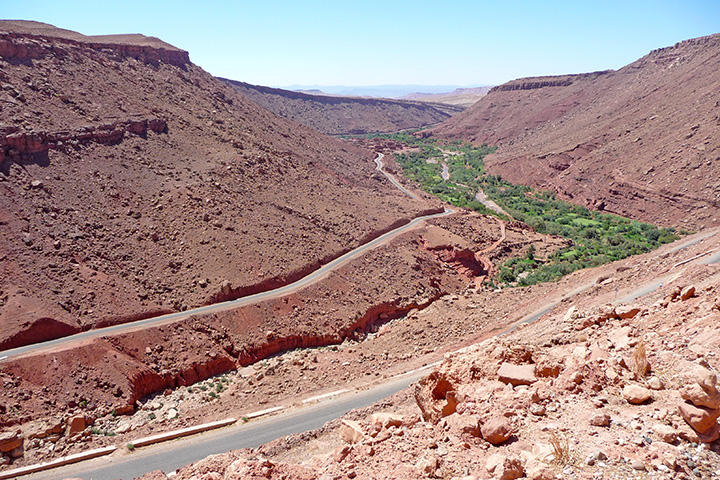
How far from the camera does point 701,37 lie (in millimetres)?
99438

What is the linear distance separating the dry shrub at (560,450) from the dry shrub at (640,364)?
2944mm

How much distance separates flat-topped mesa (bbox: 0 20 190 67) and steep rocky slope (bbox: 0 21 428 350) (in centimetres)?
17

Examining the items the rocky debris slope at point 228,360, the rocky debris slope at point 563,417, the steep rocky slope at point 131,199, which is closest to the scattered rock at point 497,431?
the rocky debris slope at point 563,417

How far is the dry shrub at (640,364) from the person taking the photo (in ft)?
33.5

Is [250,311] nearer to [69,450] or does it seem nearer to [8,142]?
[69,450]

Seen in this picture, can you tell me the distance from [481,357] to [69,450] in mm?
18694

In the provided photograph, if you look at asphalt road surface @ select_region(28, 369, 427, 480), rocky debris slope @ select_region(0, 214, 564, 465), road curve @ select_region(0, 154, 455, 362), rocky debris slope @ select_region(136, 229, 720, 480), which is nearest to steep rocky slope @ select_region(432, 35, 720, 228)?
road curve @ select_region(0, 154, 455, 362)

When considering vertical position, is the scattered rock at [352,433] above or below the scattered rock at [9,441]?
above

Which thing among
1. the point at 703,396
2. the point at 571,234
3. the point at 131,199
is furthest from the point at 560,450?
the point at 571,234

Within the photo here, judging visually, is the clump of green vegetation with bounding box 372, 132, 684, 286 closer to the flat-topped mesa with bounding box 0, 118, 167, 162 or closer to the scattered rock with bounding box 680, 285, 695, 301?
the scattered rock with bounding box 680, 285, 695, 301

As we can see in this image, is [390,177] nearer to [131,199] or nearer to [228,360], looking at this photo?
[131,199]

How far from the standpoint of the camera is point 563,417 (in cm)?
951

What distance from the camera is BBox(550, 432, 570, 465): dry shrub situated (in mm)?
8008

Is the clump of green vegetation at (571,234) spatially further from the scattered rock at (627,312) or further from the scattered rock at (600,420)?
the scattered rock at (600,420)
